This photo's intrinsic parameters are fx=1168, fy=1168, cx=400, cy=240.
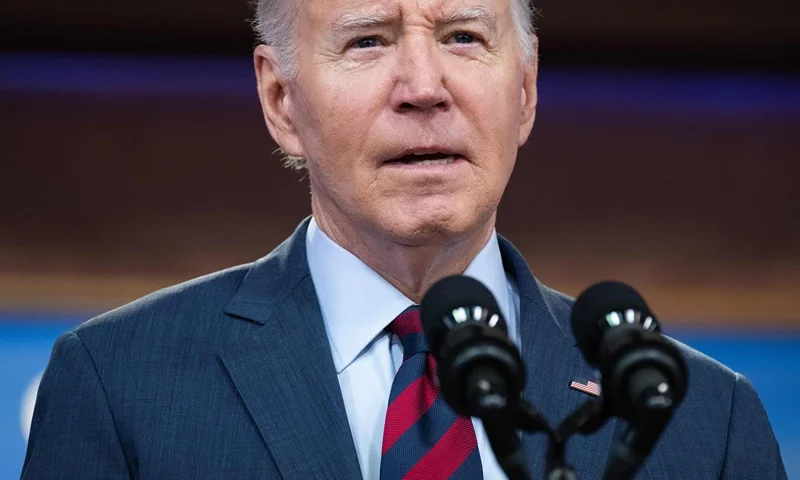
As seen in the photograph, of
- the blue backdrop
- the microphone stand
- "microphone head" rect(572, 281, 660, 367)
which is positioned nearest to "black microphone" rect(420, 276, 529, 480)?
the microphone stand

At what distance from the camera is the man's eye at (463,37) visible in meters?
1.80

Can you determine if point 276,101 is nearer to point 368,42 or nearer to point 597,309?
point 368,42

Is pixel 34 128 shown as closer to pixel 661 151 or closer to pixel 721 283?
pixel 661 151

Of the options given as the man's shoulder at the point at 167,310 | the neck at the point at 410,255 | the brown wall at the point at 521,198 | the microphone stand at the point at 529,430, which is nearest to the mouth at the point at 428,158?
the neck at the point at 410,255

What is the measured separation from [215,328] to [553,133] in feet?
4.87

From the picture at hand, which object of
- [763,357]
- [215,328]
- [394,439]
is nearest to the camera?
[394,439]

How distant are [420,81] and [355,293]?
375 mm

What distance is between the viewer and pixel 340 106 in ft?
5.81

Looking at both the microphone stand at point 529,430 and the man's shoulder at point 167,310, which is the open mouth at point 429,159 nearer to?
the man's shoulder at point 167,310

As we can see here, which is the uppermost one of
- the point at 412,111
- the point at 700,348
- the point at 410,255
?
the point at 412,111

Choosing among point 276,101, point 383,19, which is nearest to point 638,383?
point 383,19

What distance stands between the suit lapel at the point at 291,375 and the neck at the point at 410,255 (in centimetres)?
11

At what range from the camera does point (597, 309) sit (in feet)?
3.91

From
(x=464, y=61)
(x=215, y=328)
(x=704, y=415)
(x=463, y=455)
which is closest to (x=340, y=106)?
(x=464, y=61)
